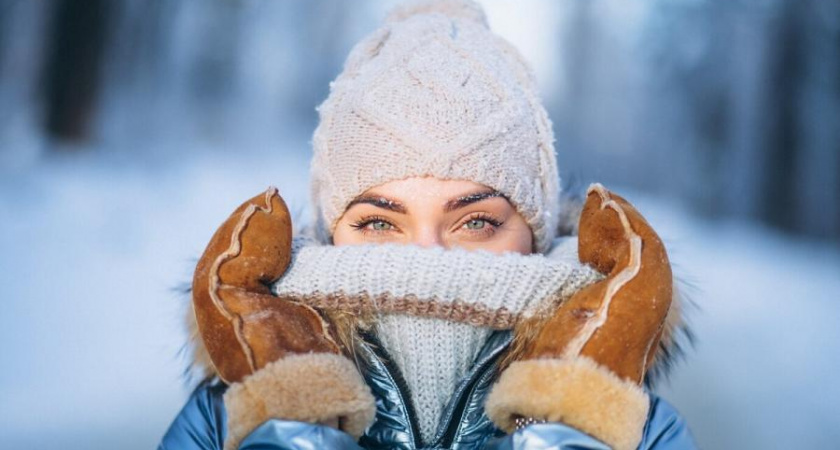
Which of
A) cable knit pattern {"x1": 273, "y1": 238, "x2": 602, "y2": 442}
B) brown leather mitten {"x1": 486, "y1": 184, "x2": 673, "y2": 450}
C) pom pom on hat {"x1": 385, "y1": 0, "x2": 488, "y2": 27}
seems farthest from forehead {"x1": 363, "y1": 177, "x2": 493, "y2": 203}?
pom pom on hat {"x1": 385, "y1": 0, "x2": 488, "y2": 27}

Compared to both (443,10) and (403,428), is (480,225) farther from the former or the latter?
(443,10)

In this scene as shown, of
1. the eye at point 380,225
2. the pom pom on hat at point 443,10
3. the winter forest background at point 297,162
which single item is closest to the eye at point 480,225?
the eye at point 380,225

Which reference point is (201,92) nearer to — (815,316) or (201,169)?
(201,169)

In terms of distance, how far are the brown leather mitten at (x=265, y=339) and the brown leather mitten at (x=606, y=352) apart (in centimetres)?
20

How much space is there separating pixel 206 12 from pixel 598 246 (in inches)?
114

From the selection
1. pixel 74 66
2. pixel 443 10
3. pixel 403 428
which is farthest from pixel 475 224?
pixel 74 66

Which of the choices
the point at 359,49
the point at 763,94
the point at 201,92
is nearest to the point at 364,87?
the point at 359,49

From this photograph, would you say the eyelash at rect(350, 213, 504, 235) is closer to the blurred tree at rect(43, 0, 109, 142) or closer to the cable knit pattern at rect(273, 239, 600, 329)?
the cable knit pattern at rect(273, 239, 600, 329)

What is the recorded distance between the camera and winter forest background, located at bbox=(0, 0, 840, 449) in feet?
8.24

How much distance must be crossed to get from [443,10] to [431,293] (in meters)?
0.73

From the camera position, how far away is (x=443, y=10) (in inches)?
63.6

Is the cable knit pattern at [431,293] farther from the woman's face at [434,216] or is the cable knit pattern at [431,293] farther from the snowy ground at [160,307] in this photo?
the snowy ground at [160,307]

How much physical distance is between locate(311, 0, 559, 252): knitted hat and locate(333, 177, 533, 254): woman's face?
0.05ft

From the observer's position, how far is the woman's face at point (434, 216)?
4.01 feet
